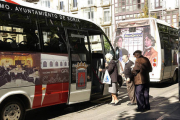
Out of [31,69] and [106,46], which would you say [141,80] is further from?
[31,69]

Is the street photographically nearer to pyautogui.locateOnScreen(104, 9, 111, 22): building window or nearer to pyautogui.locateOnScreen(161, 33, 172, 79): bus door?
pyautogui.locateOnScreen(161, 33, 172, 79): bus door

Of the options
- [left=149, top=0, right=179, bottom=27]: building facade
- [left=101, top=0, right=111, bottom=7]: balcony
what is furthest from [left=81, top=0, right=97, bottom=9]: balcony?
[left=149, top=0, right=179, bottom=27]: building facade

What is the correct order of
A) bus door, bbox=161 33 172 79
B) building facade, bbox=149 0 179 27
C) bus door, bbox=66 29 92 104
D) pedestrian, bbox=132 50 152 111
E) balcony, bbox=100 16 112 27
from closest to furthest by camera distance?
1. bus door, bbox=66 29 92 104
2. pedestrian, bbox=132 50 152 111
3. bus door, bbox=161 33 172 79
4. building facade, bbox=149 0 179 27
5. balcony, bbox=100 16 112 27

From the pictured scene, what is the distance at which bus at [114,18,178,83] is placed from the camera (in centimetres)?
1229

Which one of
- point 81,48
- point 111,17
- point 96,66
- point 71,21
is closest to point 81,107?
point 96,66

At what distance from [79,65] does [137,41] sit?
5.79 metres

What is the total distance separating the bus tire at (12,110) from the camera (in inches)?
232

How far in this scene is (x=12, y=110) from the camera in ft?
20.1

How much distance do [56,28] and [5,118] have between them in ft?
8.98

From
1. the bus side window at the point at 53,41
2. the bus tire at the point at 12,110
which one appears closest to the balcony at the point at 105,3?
the bus side window at the point at 53,41

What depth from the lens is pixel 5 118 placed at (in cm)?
595

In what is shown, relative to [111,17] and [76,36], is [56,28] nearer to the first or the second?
[76,36]

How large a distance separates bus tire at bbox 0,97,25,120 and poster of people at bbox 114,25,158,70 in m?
7.56

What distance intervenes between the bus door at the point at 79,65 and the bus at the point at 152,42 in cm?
497
